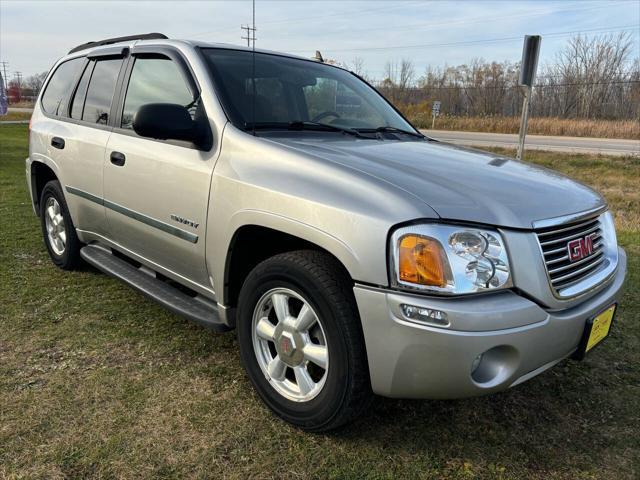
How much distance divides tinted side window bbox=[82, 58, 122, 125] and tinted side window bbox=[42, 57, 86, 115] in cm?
40

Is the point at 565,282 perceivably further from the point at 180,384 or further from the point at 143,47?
the point at 143,47

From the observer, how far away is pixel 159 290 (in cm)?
311

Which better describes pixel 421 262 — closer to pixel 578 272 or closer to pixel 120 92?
pixel 578 272

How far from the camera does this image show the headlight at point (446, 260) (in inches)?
73.8

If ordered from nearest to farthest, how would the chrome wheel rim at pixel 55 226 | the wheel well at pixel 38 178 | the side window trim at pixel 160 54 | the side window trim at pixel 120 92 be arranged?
1. the side window trim at pixel 160 54
2. the side window trim at pixel 120 92
3. the chrome wheel rim at pixel 55 226
4. the wheel well at pixel 38 178

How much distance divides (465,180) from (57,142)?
3.21 meters

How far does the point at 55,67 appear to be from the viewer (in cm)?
456

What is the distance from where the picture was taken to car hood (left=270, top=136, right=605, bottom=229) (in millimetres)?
1991

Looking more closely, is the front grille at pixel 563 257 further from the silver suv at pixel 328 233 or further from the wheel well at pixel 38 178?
the wheel well at pixel 38 178

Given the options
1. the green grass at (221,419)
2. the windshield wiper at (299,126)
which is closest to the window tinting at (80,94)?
the green grass at (221,419)

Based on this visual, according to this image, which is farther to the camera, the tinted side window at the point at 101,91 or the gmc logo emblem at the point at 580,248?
the tinted side window at the point at 101,91

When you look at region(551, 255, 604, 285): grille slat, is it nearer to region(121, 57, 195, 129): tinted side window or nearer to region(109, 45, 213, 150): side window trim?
region(109, 45, 213, 150): side window trim

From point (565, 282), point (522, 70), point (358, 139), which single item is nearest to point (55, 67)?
point (358, 139)

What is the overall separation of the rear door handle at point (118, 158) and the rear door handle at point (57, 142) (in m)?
0.93
